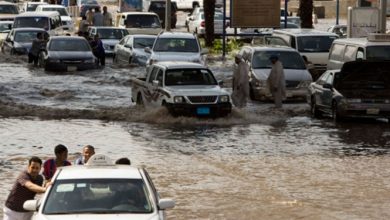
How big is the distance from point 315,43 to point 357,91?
10989 millimetres

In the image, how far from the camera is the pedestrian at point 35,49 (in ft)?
146

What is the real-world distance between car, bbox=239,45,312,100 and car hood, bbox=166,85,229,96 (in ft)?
13.4

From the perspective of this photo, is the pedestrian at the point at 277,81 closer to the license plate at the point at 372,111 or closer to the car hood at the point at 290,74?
the car hood at the point at 290,74

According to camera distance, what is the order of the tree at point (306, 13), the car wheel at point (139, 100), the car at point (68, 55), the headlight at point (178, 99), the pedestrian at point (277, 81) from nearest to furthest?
the headlight at point (178, 99), the car wheel at point (139, 100), the pedestrian at point (277, 81), the car at point (68, 55), the tree at point (306, 13)

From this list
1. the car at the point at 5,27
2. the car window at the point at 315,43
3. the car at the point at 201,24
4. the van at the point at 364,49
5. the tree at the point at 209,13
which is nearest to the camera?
the van at the point at 364,49

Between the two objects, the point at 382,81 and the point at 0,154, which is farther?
the point at 382,81

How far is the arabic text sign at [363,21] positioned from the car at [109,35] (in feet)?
44.4

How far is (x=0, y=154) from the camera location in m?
22.5

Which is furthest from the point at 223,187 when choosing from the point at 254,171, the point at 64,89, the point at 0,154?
the point at 64,89

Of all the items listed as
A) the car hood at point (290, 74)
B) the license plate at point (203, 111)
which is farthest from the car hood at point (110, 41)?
the license plate at point (203, 111)

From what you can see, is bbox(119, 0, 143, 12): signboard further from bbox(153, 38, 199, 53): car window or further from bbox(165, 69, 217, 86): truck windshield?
bbox(165, 69, 217, 86): truck windshield

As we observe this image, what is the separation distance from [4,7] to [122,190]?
53.1 metres

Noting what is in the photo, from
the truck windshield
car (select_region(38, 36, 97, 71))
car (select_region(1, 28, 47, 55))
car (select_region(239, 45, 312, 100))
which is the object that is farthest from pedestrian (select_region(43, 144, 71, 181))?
car (select_region(1, 28, 47, 55))

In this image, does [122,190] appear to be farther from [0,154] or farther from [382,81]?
[382,81]
